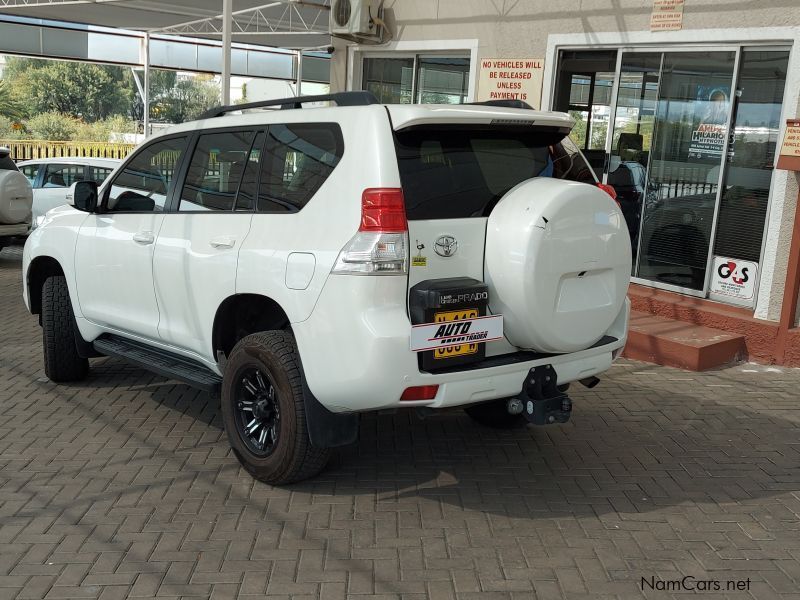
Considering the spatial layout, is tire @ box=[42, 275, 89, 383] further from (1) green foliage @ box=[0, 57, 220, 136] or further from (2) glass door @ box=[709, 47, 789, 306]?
(1) green foliage @ box=[0, 57, 220, 136]

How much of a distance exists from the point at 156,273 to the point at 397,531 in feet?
7.17

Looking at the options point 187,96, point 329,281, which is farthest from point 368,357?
point 187,96

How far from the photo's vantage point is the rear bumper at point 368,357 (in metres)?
3.82

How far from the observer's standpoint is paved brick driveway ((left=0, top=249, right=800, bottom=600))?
3.65 m

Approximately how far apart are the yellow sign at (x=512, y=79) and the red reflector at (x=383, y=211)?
19.1ft

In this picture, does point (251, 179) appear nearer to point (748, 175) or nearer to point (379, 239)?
point (379, 239)

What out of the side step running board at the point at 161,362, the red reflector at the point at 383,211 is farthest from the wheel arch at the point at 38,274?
the red reflector at the point at 383,211

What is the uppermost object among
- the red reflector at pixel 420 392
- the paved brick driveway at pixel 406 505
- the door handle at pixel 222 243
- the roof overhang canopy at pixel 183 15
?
the roof overhang canopy at pixel 183 15

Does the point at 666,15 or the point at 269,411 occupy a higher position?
the point at 666,15

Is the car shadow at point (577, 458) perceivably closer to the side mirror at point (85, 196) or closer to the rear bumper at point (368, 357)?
the rear bumper at point (368, 357)

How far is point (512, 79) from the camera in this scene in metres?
9.70

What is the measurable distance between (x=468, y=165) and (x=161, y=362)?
92.2 inches

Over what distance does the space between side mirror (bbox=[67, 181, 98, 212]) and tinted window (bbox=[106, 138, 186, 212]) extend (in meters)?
0.10

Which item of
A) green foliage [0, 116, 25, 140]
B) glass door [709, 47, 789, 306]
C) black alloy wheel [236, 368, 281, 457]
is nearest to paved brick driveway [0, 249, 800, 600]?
black alloy wheel [236, 368, 281, 457]
